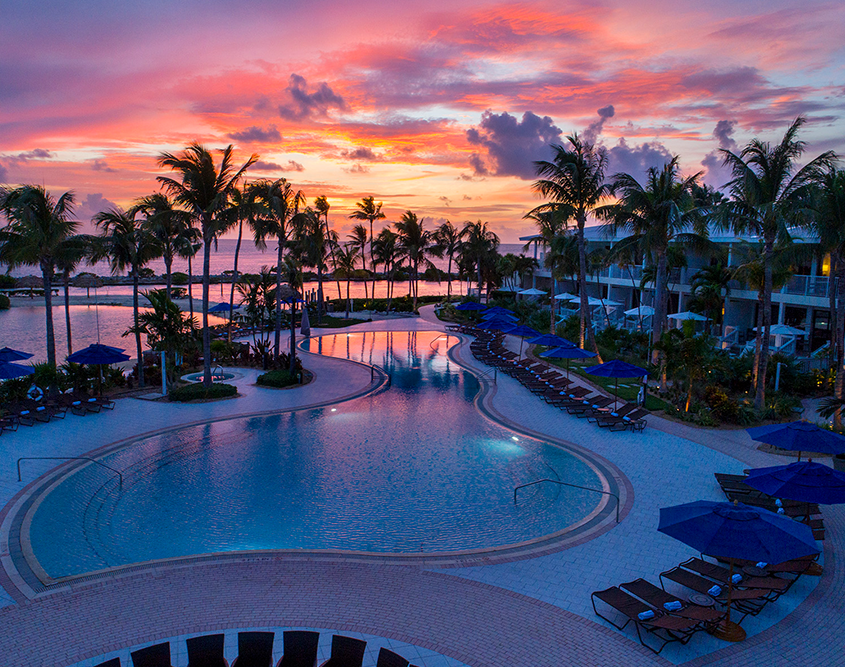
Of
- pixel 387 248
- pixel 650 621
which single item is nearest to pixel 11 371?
pixel 650 621

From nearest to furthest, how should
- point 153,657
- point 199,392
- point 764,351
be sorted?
point 153,657
point 764,351
point 199,392

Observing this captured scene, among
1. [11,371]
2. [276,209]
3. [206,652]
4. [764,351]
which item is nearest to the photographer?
[206,652]

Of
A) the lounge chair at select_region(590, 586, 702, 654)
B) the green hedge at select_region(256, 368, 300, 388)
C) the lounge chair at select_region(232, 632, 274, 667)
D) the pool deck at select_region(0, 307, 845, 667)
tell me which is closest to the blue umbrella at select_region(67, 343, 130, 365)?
the green hedge at select_region(256, 368, 300, 388)

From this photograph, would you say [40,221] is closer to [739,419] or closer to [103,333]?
[103,333]

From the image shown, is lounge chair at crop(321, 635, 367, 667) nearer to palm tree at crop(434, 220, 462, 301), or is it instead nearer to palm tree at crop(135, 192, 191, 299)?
palm tree at crop(135, 192, 191, 299)

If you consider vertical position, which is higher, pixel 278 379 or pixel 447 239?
pixel 447 239

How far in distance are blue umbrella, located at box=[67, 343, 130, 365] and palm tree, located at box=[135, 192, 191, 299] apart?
15.5 ft

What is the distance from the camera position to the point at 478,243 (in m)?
50.7

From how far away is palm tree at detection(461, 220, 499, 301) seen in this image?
50781 mm

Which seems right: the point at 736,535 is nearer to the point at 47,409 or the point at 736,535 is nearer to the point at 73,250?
the point at 47,409

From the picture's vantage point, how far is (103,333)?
123 feet

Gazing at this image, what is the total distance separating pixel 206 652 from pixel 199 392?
614 inches

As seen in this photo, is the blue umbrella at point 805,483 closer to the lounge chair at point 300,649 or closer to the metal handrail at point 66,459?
the lounge chair at point 300,649

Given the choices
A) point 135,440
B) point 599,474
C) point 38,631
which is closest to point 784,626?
point 599,474
